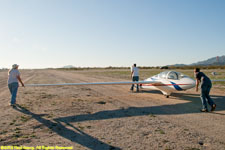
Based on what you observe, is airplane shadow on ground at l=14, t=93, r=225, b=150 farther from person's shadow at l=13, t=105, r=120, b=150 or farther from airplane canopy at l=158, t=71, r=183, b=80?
airplane canopy at l=158, t=71, r=183, b=80

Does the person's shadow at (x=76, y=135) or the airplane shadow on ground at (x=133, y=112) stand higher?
the airplane shadow on ground at (x=133, y=112)

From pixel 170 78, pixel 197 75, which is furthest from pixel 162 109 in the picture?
pixel 170 78

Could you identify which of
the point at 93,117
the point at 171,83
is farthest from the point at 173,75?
the point at 93,117

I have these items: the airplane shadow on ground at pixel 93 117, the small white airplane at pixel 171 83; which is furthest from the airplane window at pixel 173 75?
the airplane shadow on ground at pixel 93 117

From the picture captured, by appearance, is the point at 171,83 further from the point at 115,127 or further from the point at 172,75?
the point at 115,127

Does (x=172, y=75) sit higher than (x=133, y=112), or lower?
higher

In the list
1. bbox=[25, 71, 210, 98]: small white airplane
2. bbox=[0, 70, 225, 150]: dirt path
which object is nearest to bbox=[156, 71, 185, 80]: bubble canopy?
bbox=[25, 71, 210, 98]: small white airplane

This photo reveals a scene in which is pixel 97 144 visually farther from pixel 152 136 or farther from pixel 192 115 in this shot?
pixel 192 115

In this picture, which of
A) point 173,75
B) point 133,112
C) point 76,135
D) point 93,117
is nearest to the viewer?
point 76,135

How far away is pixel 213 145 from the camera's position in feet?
14.5

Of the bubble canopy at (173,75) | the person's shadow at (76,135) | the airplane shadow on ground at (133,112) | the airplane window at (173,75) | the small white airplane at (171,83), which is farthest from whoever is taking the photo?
the airplane window at (173,75)

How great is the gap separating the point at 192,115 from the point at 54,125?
5532mm

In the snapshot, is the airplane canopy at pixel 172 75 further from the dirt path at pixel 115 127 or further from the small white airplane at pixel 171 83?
the dirt path at pixel 115 127

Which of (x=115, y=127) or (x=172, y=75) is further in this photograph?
(x=172, y=75)
